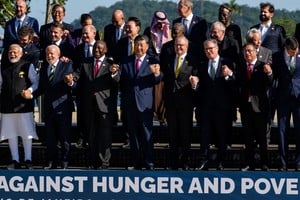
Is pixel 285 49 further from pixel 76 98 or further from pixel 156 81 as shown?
pixel 76 98

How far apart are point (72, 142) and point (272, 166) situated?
10.2 feet

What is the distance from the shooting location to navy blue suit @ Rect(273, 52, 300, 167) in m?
12.8

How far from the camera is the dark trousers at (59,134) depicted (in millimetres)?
13156

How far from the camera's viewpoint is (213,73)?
12.9 meters

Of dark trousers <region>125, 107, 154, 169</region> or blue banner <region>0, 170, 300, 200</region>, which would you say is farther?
dark trousers <region>125, 107, 154, 169</region>

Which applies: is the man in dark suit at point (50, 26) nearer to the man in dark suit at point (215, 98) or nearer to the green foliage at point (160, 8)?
the man in dark suit at point (215, 98)

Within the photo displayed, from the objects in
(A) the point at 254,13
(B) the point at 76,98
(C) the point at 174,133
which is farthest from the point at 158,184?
(A) the point at 254,13

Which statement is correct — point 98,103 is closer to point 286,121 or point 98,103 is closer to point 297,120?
point 286,121

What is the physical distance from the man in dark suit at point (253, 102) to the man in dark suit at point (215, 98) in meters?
0.19

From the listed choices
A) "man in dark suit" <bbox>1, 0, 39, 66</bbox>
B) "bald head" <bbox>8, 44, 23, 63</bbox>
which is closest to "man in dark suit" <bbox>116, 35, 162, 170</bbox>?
"bald head" <bbox>8, 44, 23, 63</bbox>

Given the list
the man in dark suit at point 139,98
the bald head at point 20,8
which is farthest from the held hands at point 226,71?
the bald head at point 20,8

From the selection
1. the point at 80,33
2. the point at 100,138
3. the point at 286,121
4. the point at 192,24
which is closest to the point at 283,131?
the point at 286,121

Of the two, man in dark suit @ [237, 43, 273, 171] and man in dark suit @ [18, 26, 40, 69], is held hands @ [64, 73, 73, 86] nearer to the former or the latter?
man in dark suit @ [18, 26, 40, 69]

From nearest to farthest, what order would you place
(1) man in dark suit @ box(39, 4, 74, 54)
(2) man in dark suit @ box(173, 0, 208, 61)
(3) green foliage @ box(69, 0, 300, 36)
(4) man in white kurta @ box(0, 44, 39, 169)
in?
(4) man in white kurta @ box(0, 44, 39, 169)
(2) man in dark suit @ box(173, 0, 208, 61)
(1) man in dark suit @ box(39, 4, 74, 54)
(3) green foliage @ box(69, 0, 300, 36)
